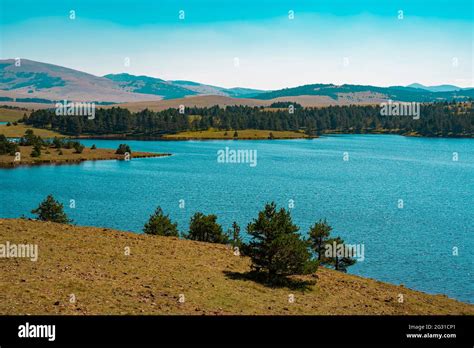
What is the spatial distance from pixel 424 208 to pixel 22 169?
111 m

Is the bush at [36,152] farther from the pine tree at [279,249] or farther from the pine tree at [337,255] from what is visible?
the pine tree at [279,249]

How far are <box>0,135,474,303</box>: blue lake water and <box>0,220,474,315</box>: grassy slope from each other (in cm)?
1803

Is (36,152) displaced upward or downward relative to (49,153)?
upward

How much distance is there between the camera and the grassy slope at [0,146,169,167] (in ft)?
519

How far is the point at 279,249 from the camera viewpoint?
34812 millimetres

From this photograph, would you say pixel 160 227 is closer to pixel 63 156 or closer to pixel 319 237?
pixel 319 237

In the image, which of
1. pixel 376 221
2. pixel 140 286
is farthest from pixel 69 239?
pixel 376 221

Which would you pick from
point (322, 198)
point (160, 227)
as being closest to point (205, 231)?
point (160, 227)

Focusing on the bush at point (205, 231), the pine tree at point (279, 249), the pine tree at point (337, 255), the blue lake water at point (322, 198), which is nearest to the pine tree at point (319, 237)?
the pine tree at point (337, 255)

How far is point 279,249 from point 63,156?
15315 cm

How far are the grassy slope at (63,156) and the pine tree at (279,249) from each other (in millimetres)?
136810

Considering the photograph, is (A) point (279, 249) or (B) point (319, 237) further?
(B) point (319, 237)
